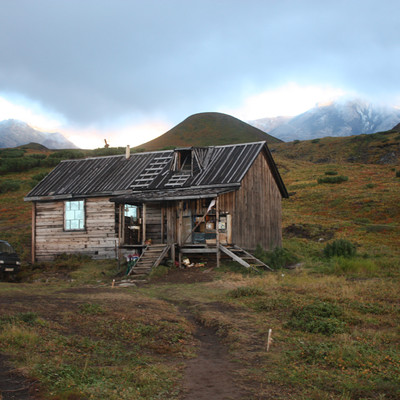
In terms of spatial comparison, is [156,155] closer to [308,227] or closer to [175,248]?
[175,248]

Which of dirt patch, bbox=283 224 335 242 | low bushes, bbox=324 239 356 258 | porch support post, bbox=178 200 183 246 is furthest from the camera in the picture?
dirt patch, bbox=283 224 335 242

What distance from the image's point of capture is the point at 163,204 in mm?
23266

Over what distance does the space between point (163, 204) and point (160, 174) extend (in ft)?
7.06

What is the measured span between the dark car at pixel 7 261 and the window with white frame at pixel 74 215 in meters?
5.47

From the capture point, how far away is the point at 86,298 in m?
12.6

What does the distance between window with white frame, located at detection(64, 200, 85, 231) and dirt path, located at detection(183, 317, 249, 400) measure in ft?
55.6

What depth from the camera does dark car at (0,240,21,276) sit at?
62.3 feet

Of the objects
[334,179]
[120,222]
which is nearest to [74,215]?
[120,222]

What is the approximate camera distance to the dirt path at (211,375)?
638 cm

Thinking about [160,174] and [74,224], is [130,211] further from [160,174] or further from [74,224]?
[74,224]

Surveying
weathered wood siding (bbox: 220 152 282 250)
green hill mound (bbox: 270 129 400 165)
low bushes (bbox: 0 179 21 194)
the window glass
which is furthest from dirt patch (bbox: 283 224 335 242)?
green hill mound (bbox: 270 129 400 165)

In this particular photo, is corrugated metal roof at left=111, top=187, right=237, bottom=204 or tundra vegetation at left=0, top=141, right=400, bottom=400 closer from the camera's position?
tundra vegetation at left=0, top=141, right=400, bottom=400

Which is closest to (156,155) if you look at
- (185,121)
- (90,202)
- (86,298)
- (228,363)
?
(90,202)

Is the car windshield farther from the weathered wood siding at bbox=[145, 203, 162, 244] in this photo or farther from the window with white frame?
the weathered wood siding at bbox=[145, 203, 162, 244]
